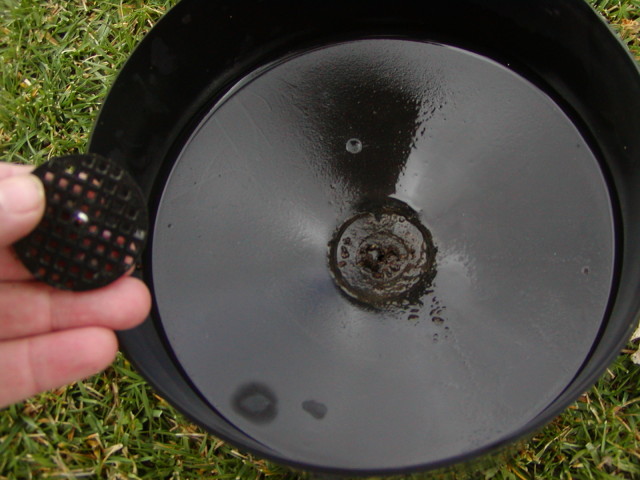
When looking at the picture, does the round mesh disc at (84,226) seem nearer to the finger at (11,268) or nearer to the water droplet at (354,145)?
the finger at (11,268)

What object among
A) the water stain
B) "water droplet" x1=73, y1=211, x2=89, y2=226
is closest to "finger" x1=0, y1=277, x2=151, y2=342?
"water droplet" x1=73, y1=211, x2=89, y2=226

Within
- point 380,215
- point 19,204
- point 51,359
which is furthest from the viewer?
point 380,215

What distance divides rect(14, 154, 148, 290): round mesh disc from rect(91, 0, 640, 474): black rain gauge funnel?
0.54 feet

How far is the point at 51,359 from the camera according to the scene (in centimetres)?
102

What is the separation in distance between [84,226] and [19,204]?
Result: 95mm

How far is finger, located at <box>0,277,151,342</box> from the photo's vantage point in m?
0.99

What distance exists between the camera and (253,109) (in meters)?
1.32

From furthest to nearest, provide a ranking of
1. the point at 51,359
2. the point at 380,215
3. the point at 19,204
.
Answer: the point at 380,215, the point at 51,359, the point at 19,204

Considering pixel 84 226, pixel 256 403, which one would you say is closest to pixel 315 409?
pixel 256 403

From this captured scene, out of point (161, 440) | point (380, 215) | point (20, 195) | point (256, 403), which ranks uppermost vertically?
point (380, 215)

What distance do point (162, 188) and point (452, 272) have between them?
59 centimetres

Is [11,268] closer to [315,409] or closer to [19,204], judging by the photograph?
[19,204]

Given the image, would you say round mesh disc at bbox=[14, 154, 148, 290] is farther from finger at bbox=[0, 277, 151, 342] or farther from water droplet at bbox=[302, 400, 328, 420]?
water droplet at bbox=[302, 400, 328, 420]

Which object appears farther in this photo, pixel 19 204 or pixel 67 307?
pixel 67 307
